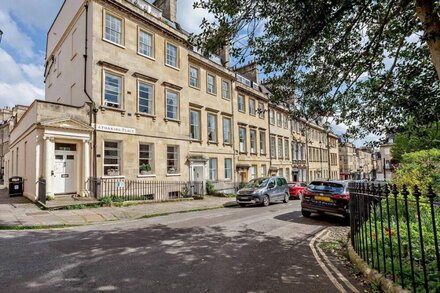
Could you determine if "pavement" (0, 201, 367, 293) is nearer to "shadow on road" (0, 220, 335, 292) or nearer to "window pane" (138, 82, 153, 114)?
"shadow on road" (0, 220, 335, 292)

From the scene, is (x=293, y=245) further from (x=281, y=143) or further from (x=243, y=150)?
(x=281, y=143)

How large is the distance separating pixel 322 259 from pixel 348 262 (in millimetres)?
524

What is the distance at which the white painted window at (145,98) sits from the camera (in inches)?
704

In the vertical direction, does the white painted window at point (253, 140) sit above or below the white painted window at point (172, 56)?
below

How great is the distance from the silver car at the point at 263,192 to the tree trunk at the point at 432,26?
12.6 metres

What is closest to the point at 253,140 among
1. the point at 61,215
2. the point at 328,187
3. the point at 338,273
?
the point at 328,187

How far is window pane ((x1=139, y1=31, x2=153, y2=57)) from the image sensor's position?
18.3 meters

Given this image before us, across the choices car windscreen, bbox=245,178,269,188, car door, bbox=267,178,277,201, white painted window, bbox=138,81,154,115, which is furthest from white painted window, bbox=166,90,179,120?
car door, bbox=267,178,277,201

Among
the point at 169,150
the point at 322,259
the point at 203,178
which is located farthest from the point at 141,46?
the point at 322,259

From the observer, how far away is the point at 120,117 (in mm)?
16422

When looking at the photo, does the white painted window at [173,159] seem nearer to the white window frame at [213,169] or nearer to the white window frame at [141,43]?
the white window frame at [213,169]

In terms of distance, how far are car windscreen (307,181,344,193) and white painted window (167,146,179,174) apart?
Result: 10489 mm

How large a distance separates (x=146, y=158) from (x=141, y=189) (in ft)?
6.97

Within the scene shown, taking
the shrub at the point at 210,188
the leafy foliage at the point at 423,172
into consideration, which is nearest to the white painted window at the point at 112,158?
the shrub at the point at 210,188
